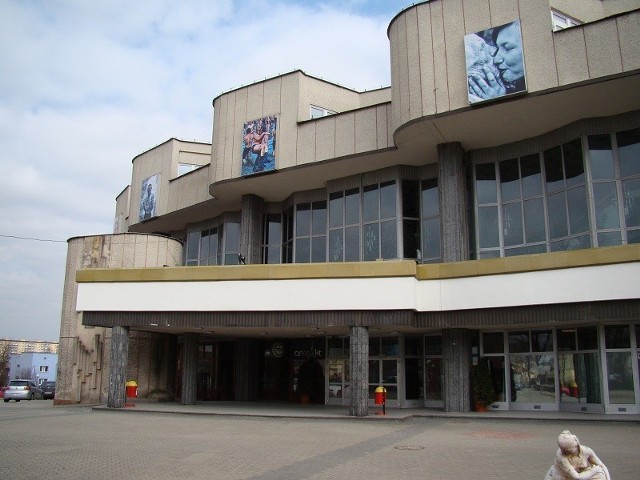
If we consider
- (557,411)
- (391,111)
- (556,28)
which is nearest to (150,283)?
(391,111)

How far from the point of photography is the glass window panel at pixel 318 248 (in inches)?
1096

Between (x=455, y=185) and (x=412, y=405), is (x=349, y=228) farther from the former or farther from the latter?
(x=412, y=405)

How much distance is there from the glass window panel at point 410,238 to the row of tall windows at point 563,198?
264cm

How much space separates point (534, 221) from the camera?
22578mm

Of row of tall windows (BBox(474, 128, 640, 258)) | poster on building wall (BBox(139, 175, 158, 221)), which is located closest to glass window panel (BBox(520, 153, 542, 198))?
row of tall windows (BBox(474, 128, 640, 258))

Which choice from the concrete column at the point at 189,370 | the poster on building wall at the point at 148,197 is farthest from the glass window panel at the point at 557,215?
the poster on building wall at the point at 148,197

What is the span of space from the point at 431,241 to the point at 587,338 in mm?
6855

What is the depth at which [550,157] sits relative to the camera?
2250 centimetres

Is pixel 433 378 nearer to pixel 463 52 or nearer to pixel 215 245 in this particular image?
pixel 463 52

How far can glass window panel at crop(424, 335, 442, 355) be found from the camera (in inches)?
951

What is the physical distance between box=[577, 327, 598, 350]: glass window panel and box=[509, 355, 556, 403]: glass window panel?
1223mm

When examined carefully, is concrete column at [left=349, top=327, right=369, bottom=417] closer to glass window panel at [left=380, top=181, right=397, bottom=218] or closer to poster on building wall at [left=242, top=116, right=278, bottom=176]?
glass window panel at [left=380, top=181, right=397, bottom=218]

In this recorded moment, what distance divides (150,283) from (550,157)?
15.3 m

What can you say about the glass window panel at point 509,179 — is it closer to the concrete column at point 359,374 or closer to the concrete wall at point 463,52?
the concrete wall at point 463,52
